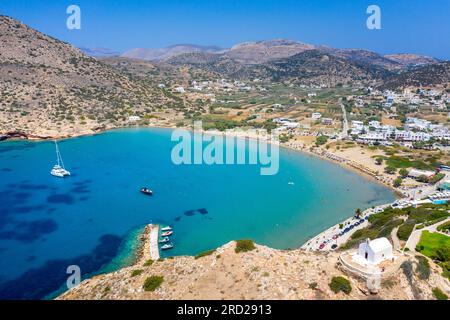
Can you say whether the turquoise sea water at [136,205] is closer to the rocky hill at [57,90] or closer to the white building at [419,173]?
the white building at [419,173]

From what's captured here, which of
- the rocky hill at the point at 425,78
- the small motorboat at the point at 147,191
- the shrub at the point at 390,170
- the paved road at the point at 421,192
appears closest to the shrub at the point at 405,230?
the paved road at the point at 421,192

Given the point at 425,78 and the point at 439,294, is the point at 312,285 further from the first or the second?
the point at 425,78

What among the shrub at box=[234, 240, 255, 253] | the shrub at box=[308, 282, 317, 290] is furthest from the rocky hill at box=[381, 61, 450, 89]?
the shrub at box=[308, 282, 317, 290]

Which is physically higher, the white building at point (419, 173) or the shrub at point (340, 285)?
the white building at point (419, 173)

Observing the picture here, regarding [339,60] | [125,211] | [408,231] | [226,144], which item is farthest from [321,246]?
[339,60]

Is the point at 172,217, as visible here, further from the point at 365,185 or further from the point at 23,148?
the point at 23,148

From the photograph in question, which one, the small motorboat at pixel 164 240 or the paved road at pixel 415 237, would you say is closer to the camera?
the paved road at pixel 415 237

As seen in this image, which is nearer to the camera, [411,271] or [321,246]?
[411,271]

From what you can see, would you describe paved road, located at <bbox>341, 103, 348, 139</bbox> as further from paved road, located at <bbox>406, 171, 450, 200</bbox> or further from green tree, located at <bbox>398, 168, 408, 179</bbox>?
paved road, located at <bbox>406, 171, 450, 200</bbox>
